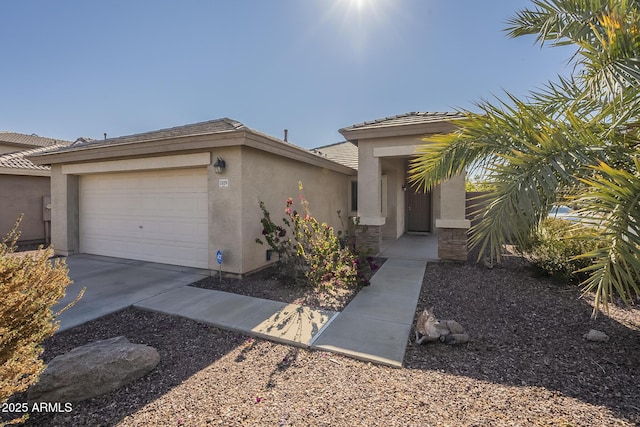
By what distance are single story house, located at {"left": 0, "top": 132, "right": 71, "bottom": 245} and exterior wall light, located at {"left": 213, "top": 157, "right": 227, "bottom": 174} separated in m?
10.0

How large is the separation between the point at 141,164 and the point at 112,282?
317 cm

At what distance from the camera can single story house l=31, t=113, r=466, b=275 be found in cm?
648

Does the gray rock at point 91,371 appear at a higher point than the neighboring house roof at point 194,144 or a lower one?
lower

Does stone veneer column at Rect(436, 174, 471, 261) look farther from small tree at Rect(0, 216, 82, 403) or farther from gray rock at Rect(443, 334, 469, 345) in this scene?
small tree at Rect(0, 216, 82, 403)

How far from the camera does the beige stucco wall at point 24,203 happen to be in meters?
10.9

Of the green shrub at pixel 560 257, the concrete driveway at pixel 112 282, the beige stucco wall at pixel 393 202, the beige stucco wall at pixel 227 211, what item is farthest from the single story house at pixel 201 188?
the beige stucco wall at pixel 393 202

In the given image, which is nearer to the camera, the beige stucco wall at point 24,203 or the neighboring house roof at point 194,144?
the neighboring house roof at point 194,144

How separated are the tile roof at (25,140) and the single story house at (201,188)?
47.9ft

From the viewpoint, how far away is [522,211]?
3.00 m

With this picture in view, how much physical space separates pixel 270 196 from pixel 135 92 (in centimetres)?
772

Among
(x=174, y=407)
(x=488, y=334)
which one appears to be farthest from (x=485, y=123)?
(x=174, y=407)

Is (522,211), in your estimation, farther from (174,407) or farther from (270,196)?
(270,196)

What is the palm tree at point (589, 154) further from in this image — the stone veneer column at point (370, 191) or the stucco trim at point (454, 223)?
the stone veneer column at point (370, 191)

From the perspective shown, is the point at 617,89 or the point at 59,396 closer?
the point at 59,396
